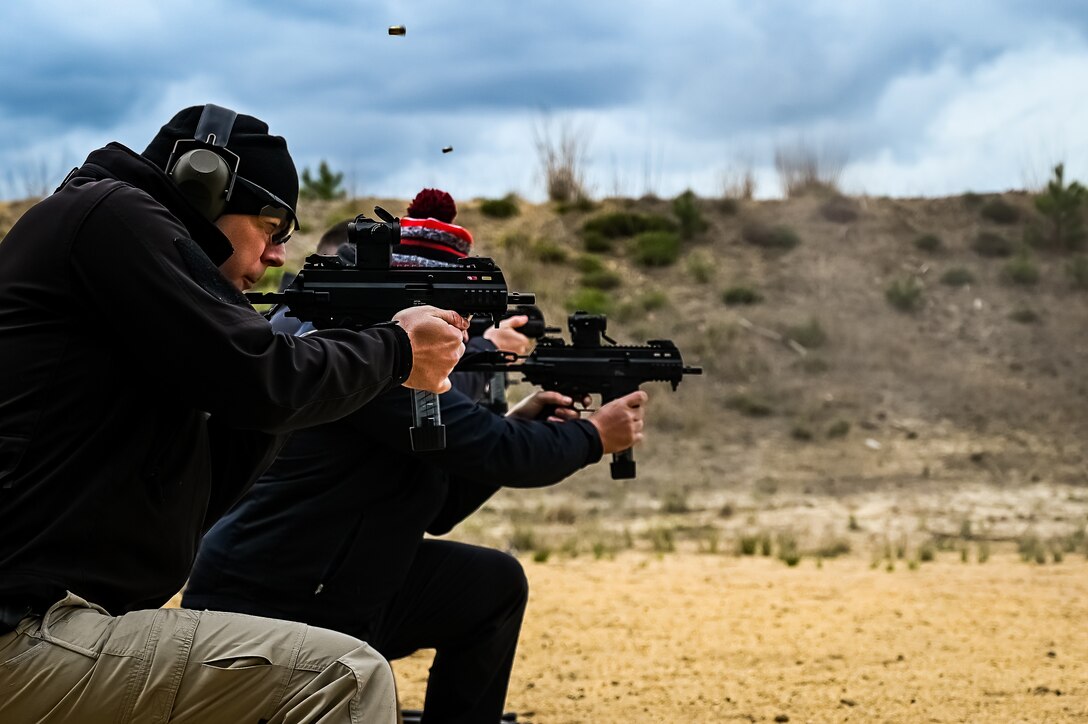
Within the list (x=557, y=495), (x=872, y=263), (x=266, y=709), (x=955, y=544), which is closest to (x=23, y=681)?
(x=266, y=709)

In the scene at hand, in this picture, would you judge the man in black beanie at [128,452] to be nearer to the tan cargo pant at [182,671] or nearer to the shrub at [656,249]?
the tan cargo pant at [182,671]

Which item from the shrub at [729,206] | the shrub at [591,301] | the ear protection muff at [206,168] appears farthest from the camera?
the shrub at [729,206]

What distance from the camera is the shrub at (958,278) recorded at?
76.6 ft

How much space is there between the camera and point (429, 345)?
284 cm

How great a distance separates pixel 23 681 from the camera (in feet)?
7.71

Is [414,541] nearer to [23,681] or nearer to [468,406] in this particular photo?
[468,406]

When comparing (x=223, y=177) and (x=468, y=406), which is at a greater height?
(x=223, y=177)

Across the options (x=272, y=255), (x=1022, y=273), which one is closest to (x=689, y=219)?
(x=1022, y=273)

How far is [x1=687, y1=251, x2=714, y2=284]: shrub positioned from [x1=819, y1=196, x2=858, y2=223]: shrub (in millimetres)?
3150

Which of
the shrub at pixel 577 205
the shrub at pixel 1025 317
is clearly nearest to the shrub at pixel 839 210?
the shrub at pixel 577 205

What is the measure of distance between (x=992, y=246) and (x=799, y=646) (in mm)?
19599

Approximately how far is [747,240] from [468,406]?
22.3 meters

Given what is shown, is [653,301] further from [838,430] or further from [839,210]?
[839,210]

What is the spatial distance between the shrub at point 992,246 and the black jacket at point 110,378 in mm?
23457
